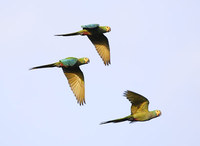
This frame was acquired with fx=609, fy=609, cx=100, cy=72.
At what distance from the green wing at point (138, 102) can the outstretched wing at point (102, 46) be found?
459 centimetres

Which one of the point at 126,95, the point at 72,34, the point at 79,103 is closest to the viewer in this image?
the point at 126,95

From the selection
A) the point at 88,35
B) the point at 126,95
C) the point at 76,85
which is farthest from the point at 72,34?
the point at 126,95

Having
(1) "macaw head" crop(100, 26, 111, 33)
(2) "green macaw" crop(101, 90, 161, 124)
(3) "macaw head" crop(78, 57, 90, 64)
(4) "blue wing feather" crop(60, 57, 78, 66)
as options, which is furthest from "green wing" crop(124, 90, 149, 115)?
(1) "macaw head" crop(100, 26, 111, 33)

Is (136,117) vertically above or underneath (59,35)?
underneath

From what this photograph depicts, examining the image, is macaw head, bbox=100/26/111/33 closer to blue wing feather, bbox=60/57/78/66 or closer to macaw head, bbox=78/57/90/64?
macaw head, bbox=78/57/90/64

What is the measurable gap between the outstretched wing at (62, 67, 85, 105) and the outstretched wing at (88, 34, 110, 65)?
1.94 metres

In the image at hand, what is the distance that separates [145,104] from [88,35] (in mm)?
5210

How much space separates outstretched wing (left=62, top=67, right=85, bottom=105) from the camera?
82.4 ft

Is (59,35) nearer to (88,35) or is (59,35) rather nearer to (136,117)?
(88,35)

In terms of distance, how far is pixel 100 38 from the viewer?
2709 centimetres

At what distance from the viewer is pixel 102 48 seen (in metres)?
27.2

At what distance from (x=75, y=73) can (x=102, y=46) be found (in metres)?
2.37

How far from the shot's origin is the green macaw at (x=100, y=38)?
1043 inches

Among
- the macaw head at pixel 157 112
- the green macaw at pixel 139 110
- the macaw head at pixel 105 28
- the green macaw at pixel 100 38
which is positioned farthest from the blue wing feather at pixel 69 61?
the macaw head at pixel 157 112
